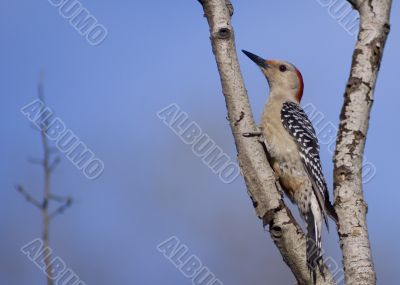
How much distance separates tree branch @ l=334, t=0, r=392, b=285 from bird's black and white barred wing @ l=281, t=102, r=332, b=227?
2.21 metres

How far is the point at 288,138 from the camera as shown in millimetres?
6070

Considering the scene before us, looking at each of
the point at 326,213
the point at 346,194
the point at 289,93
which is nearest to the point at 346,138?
the point at 346,194

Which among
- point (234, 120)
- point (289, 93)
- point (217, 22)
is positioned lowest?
point (234, 120)

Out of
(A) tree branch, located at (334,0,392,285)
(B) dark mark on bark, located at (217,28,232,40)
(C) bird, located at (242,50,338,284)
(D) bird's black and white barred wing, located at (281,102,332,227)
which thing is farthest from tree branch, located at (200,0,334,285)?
(D) bird's black and white barred wing, located at (281,102,332,227)

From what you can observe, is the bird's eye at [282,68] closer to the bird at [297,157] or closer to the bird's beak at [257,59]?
the bird's beak at [257,59]

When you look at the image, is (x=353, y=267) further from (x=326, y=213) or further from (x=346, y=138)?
(x=326, y=213)

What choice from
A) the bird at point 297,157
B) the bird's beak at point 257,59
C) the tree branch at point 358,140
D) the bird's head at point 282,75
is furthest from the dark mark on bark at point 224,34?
the bird's beak at point 257,59

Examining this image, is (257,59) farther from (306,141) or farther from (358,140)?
(358,140)

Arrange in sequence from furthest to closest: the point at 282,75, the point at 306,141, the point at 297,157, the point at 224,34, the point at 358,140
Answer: the point at 282,75 → the point at 306,141 → the point at 297,157 → the point at 224,34 → the point at 358,140

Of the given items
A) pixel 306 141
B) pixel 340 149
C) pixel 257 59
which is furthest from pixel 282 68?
pixel 340 149

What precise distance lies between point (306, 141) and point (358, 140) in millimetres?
2731

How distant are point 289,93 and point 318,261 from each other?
382 cm

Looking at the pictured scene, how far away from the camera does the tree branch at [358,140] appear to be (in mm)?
3207

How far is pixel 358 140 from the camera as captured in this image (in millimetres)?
3424
